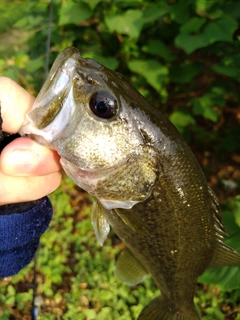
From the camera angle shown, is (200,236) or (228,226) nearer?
(200,236)

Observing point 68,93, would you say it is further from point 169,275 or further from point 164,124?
point 169,275

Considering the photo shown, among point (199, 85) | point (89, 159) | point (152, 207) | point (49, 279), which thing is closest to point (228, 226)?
point (152, 207)

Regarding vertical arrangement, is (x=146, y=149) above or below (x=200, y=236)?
above

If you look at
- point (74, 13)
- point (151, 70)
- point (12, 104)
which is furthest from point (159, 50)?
point (12, 104)

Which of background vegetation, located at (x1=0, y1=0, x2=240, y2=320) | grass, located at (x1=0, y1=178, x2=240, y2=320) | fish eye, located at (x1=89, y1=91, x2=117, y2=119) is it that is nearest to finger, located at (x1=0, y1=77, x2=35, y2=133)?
fish eye, located at (x1=89, y1=91, x2=117, y2=119)

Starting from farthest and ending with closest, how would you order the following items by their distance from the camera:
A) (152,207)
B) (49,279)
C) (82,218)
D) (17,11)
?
(17,11) < (82,218) < (49,279) < (152,207)

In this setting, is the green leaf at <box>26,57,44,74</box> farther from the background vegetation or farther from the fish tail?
the fish tail
